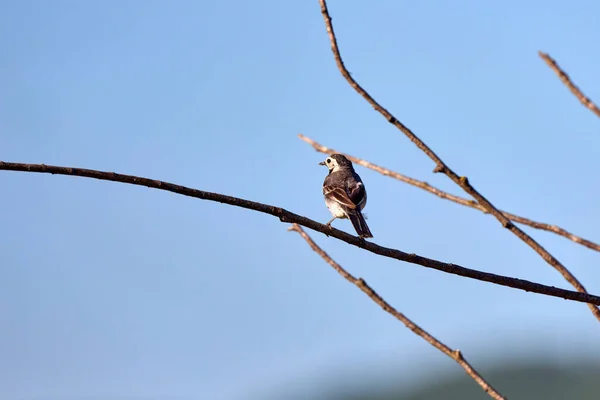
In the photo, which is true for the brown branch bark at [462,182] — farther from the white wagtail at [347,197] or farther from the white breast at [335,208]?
the white breast at [335,208]

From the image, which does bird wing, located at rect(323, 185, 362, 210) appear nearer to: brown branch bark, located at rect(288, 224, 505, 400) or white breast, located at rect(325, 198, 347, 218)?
white breast, located at rect(325, 198, 347, 218)

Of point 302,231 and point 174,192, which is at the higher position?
point 302,231

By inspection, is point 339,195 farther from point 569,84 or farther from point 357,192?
point 569,84

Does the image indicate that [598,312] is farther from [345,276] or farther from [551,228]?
[345,276]

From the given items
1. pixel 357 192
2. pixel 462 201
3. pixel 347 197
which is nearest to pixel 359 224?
pixel 347 197

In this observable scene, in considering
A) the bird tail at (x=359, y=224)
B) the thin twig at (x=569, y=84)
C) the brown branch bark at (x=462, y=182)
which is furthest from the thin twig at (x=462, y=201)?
the bird tail at (x=359, y=224)

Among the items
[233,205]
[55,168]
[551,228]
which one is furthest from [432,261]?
[55,168]

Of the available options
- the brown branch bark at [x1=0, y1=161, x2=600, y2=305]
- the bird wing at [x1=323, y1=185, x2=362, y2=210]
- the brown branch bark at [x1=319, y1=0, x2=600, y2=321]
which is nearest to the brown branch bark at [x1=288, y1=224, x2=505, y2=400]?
the brown branch bark at [x1=0, y1=161, x2=600, y2=305]
